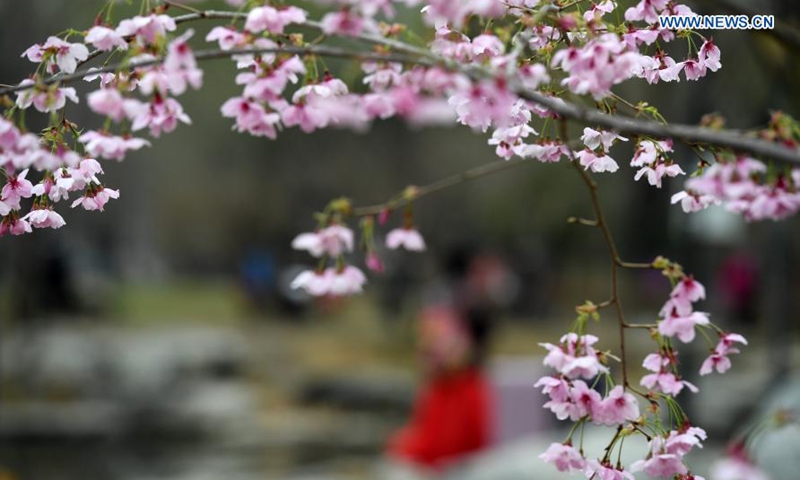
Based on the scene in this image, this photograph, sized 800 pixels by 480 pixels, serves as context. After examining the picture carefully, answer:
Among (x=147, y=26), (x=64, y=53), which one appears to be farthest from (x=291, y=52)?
→ (x=64, y=53)

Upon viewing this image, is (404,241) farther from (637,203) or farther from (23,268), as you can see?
(637,203)

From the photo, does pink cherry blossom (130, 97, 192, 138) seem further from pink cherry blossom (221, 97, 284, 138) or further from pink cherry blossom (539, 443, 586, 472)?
pink cherry blossom (539, 443, 586, 472)

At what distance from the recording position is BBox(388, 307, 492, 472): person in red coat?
7.00m

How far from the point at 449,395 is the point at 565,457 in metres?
5.31

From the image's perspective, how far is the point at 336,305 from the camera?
69.5 feet

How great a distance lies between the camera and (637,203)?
597 inches

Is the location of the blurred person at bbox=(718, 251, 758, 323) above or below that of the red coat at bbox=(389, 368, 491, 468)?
above

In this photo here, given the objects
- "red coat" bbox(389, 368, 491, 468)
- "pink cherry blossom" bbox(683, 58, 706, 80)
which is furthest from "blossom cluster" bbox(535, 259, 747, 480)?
"red coat" bbox(389, 368, 491, 468)

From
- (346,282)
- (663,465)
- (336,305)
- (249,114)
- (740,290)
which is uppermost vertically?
(336,305)

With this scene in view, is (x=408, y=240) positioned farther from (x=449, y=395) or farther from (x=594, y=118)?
(x=449, y=395)

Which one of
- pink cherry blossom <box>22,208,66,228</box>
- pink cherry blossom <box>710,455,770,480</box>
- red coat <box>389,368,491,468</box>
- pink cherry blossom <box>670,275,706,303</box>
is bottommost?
pink cherry blossom <box>710,455,770,480</box>

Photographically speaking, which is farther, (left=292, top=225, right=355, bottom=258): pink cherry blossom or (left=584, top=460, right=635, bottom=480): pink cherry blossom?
(left=584, top=460, right=635, bottom=480): pink cherry blossom

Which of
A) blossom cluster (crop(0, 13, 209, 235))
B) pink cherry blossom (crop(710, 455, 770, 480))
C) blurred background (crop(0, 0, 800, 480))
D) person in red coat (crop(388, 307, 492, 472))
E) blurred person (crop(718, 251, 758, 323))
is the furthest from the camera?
blurred person (crop(718, 251, 758, 323))

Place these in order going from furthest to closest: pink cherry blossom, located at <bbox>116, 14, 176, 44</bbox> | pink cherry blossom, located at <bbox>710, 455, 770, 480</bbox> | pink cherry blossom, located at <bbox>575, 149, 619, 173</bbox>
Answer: pink cherry blossom, located at <bbox>575, 149, 619, 173</bbox>, pink cherry blossom, located at <bbox>116, 14, 176, 44</bbox>, pink cherry blossom, located at <bbox>710, 455, 770, 480</bbox>
